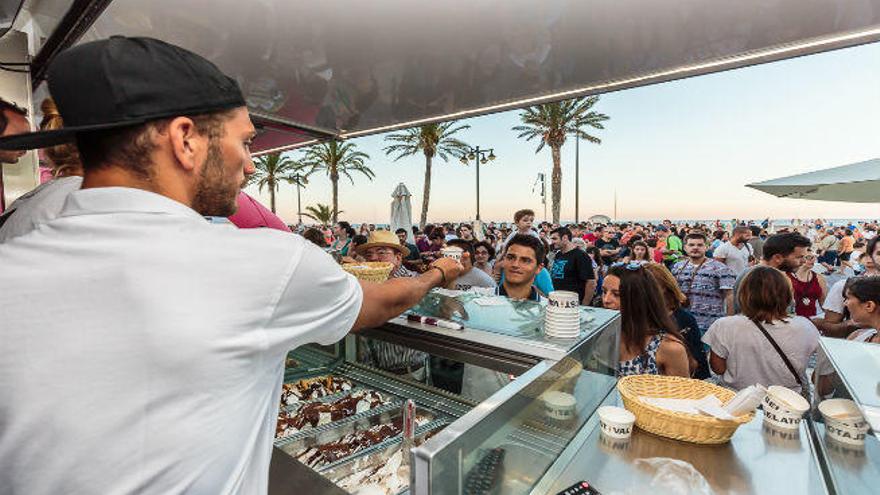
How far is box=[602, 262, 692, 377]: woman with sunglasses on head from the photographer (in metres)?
2.84

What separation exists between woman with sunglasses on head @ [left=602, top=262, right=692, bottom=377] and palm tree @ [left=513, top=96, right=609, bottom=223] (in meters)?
22.4

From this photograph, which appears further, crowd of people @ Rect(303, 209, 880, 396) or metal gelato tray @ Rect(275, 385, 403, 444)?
crowd of people @ Rect(303, 209, 880, 396)

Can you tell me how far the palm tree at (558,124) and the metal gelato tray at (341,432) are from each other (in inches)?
932

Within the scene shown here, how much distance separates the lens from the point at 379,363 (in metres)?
2.97

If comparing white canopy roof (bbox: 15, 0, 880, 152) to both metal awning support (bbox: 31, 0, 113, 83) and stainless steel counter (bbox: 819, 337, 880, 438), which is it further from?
stainless steel counter (bbox: 819, 337, 880, 438)

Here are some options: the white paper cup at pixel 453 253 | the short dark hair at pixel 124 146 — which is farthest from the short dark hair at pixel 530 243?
the short dark hair at pixel 124 146

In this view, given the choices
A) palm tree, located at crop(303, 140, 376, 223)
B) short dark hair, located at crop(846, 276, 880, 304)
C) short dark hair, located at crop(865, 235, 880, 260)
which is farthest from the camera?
palm tree, located at crop(303, 140, 376, 223)

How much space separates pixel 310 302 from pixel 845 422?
7.18 feet

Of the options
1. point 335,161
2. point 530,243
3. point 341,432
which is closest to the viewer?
point 341,432

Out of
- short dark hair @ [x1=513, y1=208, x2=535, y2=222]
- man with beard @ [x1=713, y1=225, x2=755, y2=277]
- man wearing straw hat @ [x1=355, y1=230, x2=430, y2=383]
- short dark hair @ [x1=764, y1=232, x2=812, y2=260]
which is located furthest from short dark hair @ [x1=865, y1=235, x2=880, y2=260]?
man wearing straw hat @ [x1=355, y1=230, x2=430, y2=383]

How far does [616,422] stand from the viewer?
1.85 metres

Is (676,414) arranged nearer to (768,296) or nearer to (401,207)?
(768,296)

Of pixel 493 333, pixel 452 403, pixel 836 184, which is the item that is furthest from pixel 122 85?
pixel 836 184

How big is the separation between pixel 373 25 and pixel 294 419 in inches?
93.5
